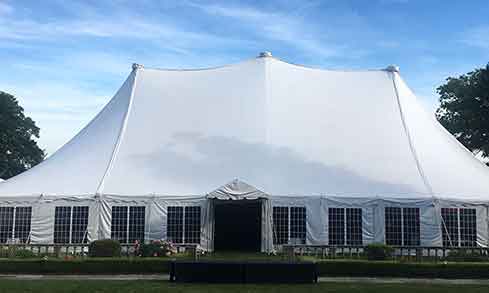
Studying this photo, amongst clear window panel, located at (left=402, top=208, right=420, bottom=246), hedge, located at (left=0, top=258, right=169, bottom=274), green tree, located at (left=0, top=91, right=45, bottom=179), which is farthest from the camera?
green tree, located at (left=0, top=91, right=45, bottom=179)

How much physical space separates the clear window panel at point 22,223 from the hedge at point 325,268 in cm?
500

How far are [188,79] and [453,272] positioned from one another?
15046 mm

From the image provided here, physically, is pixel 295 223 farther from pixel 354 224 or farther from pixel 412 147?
pixel 412 147

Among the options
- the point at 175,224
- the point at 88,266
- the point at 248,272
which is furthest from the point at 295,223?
the point at 88,266

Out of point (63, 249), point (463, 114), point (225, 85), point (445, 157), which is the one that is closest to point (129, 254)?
point (63, 249)

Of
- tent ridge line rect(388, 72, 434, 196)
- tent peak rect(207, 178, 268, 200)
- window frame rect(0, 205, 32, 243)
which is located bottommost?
window frame rect(0, 205, 32, 243)

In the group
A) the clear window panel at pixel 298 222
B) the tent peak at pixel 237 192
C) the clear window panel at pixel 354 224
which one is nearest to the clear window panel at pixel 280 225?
the clear window panel at pixel 298 222

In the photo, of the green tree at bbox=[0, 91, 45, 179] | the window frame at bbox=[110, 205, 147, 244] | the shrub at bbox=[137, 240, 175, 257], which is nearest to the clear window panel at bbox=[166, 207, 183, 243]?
the window frame at bbox=[110, 205, 147, 244]

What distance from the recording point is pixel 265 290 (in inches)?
565

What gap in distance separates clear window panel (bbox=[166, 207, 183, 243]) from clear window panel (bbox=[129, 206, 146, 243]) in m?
0.94

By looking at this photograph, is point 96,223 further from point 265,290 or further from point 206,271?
point 265,290

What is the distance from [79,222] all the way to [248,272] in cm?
960

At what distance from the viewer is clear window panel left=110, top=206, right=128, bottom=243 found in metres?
23.3

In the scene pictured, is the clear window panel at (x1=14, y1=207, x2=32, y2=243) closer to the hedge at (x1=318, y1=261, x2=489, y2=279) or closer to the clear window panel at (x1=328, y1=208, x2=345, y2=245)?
the clear window panel at (x1=328, y1=208, x2=345, y2=245)
